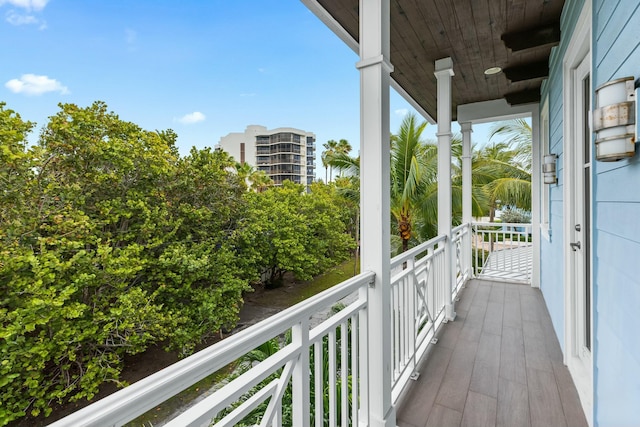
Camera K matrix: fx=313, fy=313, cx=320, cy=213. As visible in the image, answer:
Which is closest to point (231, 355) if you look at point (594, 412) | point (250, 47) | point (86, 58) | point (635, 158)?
point (635, 158)

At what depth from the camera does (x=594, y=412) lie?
1.54 metres

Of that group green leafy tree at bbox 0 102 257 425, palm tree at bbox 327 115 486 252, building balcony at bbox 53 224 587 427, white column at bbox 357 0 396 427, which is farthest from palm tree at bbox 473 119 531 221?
white column at bbox 357 0 396 427

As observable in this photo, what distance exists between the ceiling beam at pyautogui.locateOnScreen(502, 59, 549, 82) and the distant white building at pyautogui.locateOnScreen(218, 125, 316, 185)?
29944mm

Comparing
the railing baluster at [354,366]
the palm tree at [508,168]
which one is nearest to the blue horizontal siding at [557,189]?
the railing baluster at [354,366]

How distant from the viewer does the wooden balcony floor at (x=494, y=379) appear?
71.7 inches

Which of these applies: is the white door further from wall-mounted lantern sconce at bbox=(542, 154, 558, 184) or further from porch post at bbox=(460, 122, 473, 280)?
porch post at bbox=(460, 122, 473, 280)

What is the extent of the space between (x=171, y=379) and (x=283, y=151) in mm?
36990

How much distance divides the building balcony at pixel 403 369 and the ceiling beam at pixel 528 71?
205 cm

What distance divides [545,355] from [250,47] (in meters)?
15.8

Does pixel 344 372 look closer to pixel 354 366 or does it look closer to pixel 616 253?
pixel 354 366

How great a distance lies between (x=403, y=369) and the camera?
82.4 inches

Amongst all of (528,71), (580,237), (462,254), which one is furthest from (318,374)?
(462,254)

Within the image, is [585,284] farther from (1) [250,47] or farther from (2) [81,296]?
(1) [250,47]

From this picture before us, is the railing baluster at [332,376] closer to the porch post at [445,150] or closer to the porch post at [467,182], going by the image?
the porch post at [445,150]
